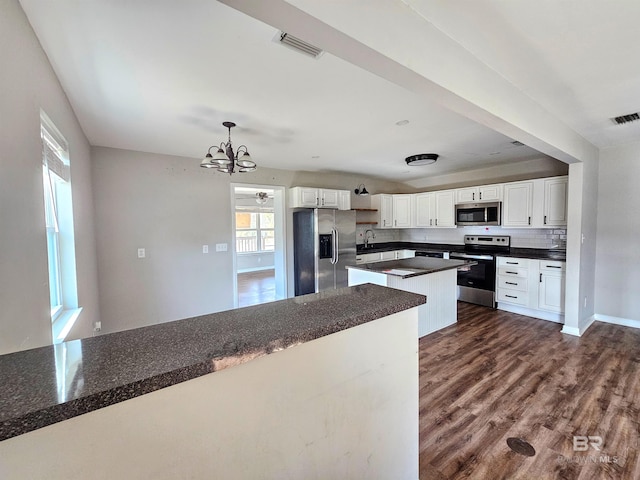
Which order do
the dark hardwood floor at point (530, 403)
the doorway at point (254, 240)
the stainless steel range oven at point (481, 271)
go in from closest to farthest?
1. the dark hardwood floor at point (530, 403)
2. the stainless steel range oven at point (481, 271)
3. the doorway at point (254, 240)

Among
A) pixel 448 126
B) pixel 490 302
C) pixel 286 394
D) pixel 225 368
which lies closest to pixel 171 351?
pixel 225 368

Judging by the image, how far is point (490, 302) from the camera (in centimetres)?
462

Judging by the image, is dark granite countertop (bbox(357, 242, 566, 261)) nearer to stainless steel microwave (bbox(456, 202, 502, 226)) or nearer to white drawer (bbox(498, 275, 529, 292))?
white drawer (bbox(498, 275, 529, 292))

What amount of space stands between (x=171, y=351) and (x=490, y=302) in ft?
16.6

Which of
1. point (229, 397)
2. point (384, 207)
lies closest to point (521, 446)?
point (229, 397)

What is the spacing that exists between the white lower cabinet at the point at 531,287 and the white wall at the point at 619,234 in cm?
61

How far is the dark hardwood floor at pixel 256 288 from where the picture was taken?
226 inches

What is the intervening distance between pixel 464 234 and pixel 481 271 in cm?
108

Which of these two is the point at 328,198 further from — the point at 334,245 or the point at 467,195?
the point at 467,195

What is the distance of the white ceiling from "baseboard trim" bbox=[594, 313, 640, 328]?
236 centimetres

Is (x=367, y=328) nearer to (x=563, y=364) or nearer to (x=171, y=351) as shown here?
(x=171, y=351)

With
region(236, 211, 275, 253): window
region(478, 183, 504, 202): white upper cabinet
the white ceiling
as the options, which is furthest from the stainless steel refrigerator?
region(236, 211, 275, 253): window

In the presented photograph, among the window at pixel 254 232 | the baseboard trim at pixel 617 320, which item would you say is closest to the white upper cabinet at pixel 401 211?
the baseboard trim at pixel 617 320

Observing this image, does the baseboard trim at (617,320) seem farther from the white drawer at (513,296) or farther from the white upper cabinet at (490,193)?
the white upper cabinet at (490,193)
